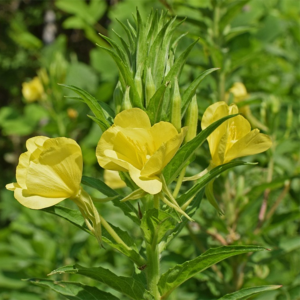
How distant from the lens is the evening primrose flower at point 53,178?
82 cm

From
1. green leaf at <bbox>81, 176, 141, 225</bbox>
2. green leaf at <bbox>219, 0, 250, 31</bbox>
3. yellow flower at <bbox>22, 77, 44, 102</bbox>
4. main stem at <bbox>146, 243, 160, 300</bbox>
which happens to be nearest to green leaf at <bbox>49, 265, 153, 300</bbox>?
main stem at <bbox>146, 243, 160, 300</bbox>

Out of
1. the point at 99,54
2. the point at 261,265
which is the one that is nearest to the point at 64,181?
the point at 261,265

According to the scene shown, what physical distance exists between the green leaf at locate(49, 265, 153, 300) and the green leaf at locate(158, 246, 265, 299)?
0.04 m

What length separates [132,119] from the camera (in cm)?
80

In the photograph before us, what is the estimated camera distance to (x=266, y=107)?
1.58 m

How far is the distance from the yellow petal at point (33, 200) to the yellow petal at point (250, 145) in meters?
0.39

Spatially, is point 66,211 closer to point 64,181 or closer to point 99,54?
point 64,181

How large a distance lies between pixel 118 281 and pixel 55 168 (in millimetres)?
282

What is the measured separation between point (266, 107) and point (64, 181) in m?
0.99

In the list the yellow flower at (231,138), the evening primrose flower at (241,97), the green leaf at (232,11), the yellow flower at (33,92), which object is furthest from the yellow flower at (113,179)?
the yellow flower at (33,92)

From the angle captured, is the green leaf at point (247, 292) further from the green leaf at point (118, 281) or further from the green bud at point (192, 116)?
the green bud at point (192, 116)

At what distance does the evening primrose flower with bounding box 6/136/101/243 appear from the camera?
82 centimetres

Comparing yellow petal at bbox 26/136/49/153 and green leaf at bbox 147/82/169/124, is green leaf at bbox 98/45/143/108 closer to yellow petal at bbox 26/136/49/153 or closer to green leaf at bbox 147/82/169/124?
green leaf at bbox 147/82/169/124

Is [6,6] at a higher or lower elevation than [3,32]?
higher
